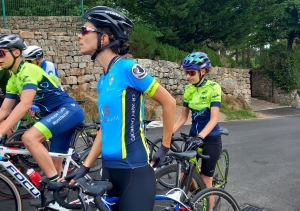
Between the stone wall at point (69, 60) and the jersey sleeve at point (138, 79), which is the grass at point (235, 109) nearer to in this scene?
the stone wall at point (69, 60)

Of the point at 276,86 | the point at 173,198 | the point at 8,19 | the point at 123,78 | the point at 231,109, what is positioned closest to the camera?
the point at 123,78

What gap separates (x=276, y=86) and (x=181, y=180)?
22.7 metres

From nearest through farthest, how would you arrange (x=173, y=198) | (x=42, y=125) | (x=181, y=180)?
(x=173, y=198)
(x=181, y=180)
(x=42, y=125)

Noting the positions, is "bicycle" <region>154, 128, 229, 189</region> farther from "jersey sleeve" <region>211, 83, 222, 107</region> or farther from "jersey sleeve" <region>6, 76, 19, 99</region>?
"jersey sleeve" <region>6, 76, 19, 99</region>

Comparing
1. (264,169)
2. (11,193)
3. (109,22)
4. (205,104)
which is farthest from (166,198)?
(264,169)

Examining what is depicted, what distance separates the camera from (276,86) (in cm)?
2431

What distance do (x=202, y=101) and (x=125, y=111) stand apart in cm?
191

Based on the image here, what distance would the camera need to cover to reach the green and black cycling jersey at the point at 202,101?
13.1ft

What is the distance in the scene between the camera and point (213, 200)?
336cm

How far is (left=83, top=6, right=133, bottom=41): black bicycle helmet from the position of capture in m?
2.35

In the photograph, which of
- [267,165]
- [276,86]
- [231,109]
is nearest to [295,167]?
[267,165]

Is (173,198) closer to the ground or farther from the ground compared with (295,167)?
farther from the ground

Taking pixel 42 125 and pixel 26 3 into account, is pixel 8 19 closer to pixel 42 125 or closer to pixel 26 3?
pixel 26 3

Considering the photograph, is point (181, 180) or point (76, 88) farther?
point (76, 88)
